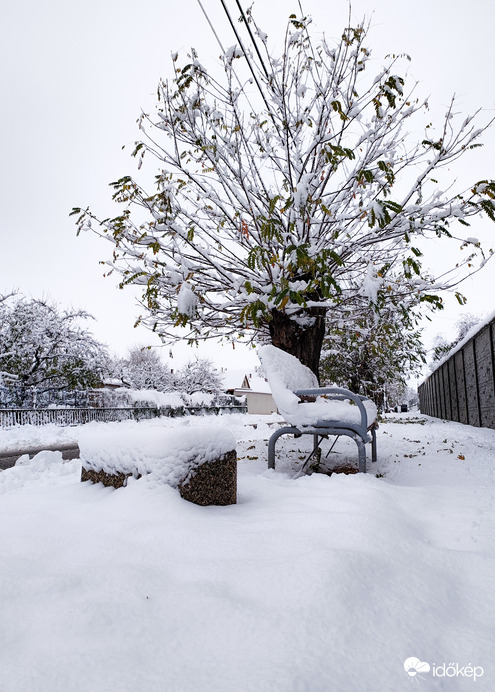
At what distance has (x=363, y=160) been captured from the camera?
525 cm

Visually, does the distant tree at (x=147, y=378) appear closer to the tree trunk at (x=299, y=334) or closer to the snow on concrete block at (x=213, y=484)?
the tree trunk at (x=299, y=334)

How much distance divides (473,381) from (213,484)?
976 cm

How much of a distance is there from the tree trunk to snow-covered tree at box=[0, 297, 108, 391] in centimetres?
1696

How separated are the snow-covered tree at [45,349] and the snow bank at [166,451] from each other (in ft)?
60.2

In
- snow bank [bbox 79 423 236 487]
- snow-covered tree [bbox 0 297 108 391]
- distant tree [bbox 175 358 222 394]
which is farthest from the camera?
distant tree [bbox 175 358 222 394]

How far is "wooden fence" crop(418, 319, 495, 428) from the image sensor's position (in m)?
8.47

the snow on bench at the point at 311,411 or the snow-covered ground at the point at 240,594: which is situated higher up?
the snow on bench at the point at 311,411

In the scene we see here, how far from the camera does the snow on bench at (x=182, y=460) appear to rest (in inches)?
93.9

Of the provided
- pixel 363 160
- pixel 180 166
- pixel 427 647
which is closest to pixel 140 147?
pixel 180 166

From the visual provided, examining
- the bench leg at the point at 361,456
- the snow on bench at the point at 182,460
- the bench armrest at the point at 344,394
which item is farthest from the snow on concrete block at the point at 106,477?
the bench leg at the point at 361,456

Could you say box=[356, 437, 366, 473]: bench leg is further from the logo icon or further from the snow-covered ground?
the logo icon

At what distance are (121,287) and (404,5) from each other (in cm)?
473

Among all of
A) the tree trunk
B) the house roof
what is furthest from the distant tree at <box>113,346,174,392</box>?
the tree trunk

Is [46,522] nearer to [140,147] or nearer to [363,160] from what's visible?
[140,147]
